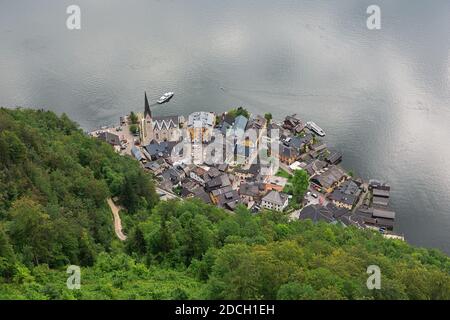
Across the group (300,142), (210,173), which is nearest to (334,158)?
(300,142)

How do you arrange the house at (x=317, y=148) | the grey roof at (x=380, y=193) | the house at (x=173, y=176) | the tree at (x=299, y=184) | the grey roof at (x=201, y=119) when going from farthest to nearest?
the grey roof at (x=201, y=119) → the house at (x=317, y=148) → the house at (x=173, y=176) → the grey roof at (x=380, y=193) → the tree at (x=299, y=184)

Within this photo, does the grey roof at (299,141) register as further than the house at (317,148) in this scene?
Yes

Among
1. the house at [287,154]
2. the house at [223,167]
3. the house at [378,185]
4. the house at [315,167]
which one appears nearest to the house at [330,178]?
the house at [315,167]

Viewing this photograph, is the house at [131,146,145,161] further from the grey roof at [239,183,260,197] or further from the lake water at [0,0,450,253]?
the grey roof at [239,183,260,197]

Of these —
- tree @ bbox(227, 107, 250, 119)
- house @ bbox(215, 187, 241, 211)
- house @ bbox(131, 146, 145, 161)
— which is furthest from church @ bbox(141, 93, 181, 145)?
house @ bbox(215, 187, 241, 211)

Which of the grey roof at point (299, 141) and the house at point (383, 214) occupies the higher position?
the grey roof at point (299, 141)

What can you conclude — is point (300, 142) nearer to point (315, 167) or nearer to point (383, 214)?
point (315, 167)

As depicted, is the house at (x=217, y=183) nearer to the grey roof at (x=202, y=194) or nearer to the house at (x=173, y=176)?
the grey roof at (x=202, y=194)

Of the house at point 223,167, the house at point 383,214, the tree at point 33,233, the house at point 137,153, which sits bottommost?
the house at point 383,214

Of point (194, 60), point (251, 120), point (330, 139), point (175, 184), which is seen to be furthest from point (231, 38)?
point (175, 184)
